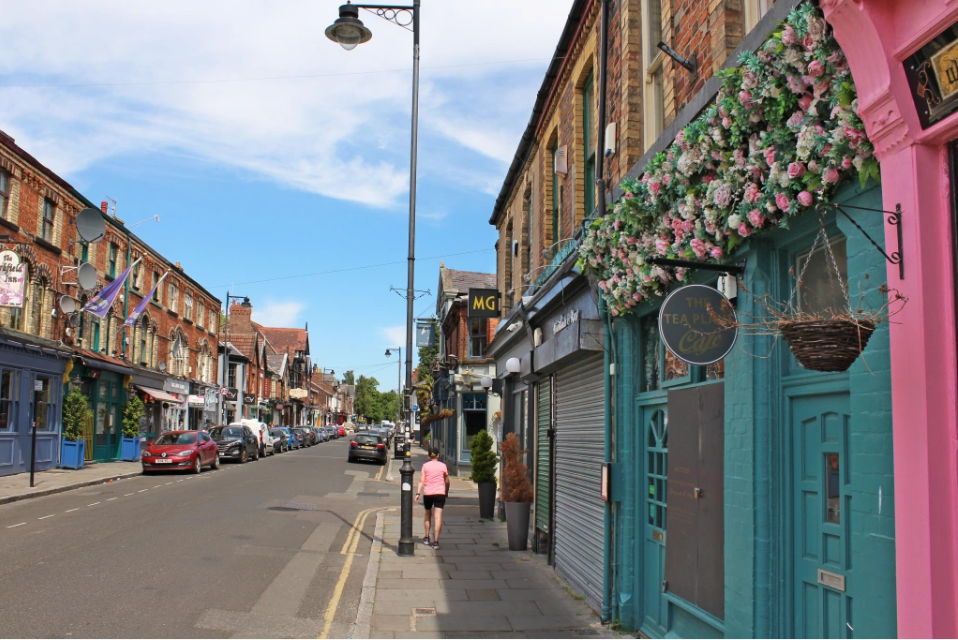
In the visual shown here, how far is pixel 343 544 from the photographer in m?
13.0

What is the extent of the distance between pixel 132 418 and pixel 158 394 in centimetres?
468

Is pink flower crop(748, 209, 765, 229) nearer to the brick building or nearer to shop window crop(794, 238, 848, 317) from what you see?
shop window crop(794, 238, 848, 317)

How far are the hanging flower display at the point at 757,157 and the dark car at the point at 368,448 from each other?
1181 inches

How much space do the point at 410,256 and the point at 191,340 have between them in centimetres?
3357

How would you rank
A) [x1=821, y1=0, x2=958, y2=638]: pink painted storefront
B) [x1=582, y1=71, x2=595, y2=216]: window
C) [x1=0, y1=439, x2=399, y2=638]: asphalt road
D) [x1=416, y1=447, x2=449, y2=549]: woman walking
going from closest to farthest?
1. [x1=821, y1=0, x2=958, y2=638]: pink painted storefront
2. [x1=0, y1=439, x2=399, y2=638]: asphalt road
3. [x1=582, y1=71, x2=595, y2=216]: window
4. [x1=416, y1=447, x2=449, y2=549]: woman walking

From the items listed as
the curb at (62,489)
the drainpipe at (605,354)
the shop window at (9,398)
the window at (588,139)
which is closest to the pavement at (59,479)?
the curb at (62,489)

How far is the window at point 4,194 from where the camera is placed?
2253 cm

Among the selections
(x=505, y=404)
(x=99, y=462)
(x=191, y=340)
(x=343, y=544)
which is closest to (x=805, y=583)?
(x=343, y=544)

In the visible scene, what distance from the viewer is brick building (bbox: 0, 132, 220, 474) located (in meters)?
23.2

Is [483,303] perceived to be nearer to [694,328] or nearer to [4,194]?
[694,328]

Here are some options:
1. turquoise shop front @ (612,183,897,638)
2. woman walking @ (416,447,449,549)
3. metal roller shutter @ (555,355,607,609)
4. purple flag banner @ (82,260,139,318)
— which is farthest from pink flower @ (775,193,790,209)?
purple flag banner @ (82,260,139,318)

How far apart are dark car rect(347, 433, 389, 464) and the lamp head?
25.6m

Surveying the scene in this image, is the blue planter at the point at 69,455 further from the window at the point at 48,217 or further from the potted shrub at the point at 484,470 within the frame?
the potted shrub at the point at 484,470

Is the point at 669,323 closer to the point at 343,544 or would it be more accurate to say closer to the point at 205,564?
the point at 205,564
